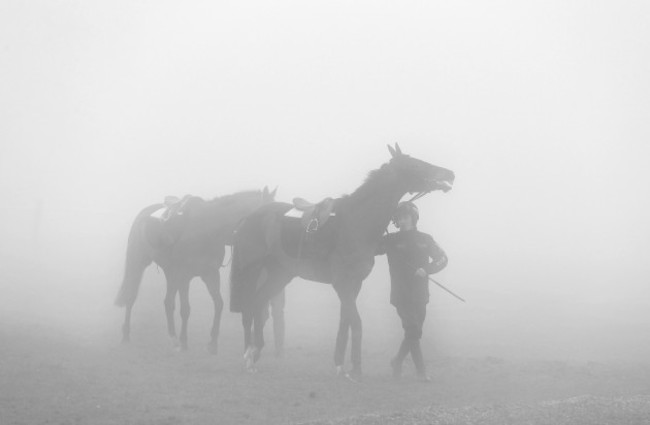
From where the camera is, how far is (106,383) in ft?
33.3

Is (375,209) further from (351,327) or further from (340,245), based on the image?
(351,327)

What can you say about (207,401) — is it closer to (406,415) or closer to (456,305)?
(406,415)

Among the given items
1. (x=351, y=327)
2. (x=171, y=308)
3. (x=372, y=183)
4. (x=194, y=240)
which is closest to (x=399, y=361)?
(x=351, y=327)

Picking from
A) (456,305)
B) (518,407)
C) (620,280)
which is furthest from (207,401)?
(620,280)

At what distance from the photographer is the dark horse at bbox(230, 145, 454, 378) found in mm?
11312

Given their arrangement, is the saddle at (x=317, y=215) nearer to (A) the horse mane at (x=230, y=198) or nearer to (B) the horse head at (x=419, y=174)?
(B) the horse head at (x=419, y=174)

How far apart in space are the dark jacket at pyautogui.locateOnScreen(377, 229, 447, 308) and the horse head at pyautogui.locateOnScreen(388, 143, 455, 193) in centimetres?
74

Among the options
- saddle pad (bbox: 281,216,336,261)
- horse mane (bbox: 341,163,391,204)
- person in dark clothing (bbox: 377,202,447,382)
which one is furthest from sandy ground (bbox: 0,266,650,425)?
horse mane (bbox: 341,163,391,204)

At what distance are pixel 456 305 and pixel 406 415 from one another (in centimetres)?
2292

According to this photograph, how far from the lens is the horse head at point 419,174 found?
11.3 meters

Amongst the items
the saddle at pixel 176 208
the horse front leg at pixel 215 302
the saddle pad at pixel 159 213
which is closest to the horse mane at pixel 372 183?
the horse front leg at pixel 215 302

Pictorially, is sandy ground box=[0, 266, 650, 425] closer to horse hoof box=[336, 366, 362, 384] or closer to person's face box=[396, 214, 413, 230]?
horse hoof box=[336, 366, 362, 384]

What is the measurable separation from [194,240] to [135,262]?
2180 millimetres

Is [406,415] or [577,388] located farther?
[577,388]
